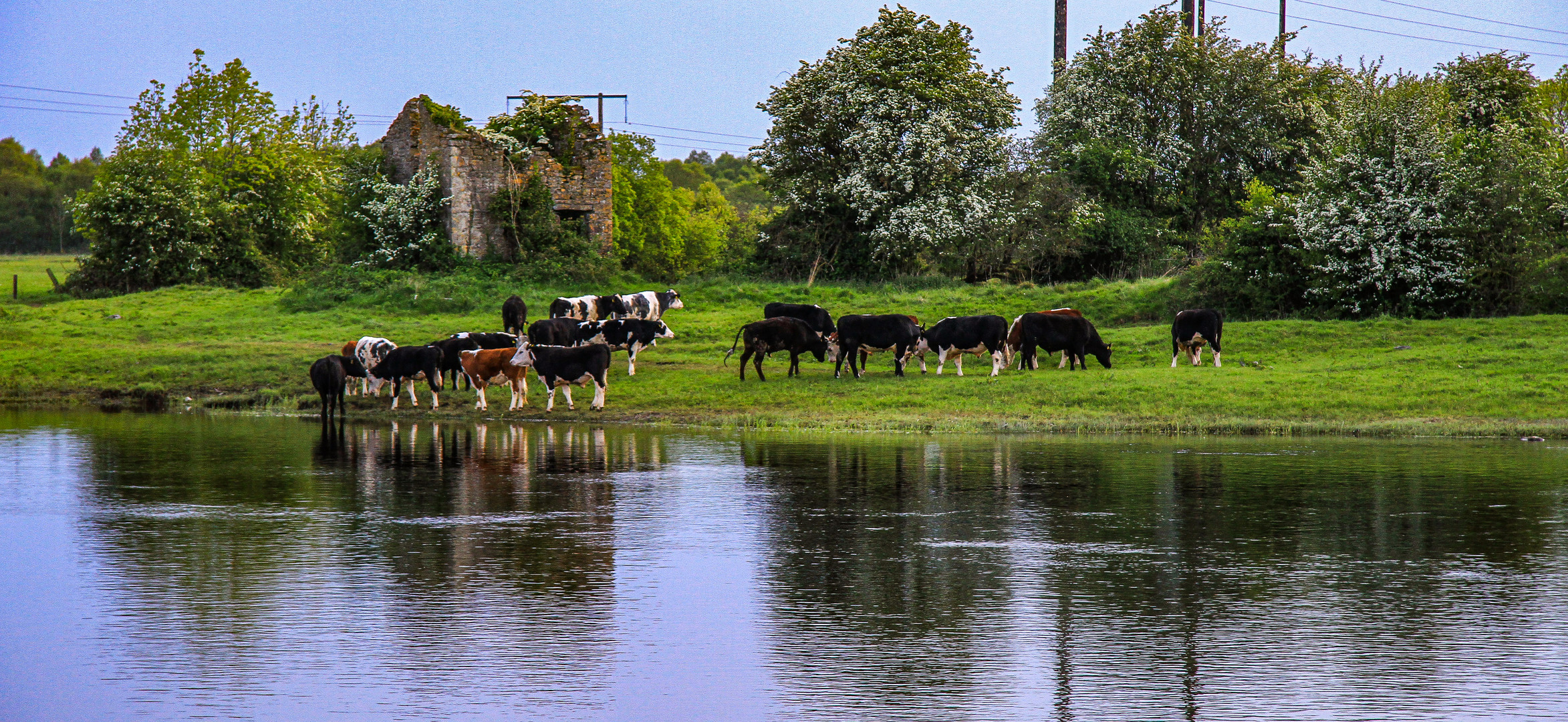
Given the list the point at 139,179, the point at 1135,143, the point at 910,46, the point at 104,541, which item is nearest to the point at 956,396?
the point at 104,541

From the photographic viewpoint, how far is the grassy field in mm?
21469

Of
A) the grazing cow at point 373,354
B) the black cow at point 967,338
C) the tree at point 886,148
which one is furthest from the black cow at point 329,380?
the tree at point 886,148

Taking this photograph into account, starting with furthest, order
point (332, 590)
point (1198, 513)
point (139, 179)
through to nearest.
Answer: point (139, 179) → point (1198, 513) → point (332, 590)

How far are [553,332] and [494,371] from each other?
393cm

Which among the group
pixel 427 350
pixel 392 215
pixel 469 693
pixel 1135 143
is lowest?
pixel 469 693

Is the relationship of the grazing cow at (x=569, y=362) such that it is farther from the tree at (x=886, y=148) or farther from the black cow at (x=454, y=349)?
the tree at (x=886, y=148)

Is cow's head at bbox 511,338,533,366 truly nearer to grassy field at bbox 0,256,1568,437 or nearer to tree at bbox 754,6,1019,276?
grassy field at bbox 0,256,1568,437

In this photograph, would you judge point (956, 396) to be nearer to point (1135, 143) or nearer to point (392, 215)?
point (392, 215)

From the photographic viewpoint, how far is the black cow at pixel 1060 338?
2639cm

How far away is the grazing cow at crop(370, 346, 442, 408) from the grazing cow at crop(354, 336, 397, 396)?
46 cm

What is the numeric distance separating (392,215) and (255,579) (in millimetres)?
33413

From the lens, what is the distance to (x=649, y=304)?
34.5m

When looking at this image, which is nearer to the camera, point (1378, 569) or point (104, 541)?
point (1378, 569)

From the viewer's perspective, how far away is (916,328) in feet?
87.4
